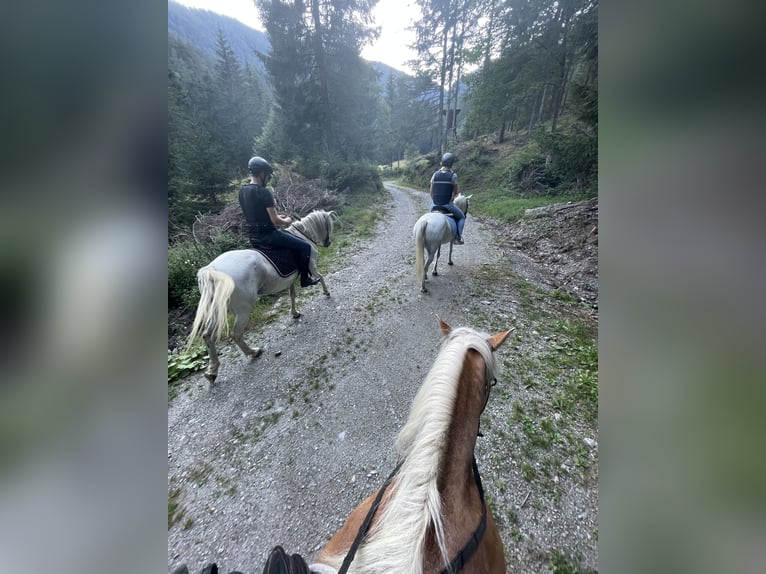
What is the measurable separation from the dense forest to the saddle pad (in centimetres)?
431

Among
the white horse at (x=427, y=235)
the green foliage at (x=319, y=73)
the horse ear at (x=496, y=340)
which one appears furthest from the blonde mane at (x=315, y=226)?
the green foliage at (x=319, y=73)

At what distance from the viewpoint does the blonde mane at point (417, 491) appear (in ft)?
3.55

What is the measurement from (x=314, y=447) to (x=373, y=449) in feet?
1.84

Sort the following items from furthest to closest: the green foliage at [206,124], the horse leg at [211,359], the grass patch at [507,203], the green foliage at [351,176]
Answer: the green foliage at [351,176]
the grass patch at [507,203]
the green foliage at [206,124]
the horse leg at [211,359]

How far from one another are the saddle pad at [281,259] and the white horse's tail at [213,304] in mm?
690

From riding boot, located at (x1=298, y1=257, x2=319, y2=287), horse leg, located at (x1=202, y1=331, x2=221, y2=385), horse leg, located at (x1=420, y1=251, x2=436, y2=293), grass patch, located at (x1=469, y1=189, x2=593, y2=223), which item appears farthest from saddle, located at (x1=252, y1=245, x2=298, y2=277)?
grass patch, located at (x1=469, y1=189, x2=593, y2=223)

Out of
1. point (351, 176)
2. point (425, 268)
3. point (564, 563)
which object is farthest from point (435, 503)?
point (351, 176)

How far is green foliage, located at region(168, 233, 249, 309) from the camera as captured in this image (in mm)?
4734

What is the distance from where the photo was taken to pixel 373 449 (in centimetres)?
255

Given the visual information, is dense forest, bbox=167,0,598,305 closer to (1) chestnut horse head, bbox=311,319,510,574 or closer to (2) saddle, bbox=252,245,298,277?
(2) saddle, bbox=252,245,298,277

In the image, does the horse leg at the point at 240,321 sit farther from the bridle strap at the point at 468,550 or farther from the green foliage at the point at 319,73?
the green foliage at the point at 319,73
